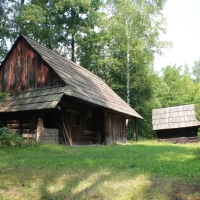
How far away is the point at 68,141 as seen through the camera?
523 inches

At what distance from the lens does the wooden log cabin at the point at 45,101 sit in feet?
39.3

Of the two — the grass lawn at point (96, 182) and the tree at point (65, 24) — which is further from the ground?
the tree at point (65, 24)

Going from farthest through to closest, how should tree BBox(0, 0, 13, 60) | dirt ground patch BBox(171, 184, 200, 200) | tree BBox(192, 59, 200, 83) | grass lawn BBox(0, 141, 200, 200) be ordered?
tree BBox(192, 59, 200, 83)
tree BBox(0, 0, 13, 60)
grass lawn BBox(0, 141, 200, 200)
dirt ground patch BBox(171, 184, 200, 200)

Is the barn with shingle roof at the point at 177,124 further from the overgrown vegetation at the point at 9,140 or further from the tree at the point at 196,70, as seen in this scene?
the tree at the point at 196,70

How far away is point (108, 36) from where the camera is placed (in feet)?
91.5

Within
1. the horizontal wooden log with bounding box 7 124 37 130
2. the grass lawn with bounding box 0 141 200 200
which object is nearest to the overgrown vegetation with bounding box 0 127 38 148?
the horizontal wooden log with bounding box 7 124 37 130

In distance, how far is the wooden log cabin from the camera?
1198cm

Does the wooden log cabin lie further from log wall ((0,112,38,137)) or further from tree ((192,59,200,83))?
tree ((192,59,200,83))

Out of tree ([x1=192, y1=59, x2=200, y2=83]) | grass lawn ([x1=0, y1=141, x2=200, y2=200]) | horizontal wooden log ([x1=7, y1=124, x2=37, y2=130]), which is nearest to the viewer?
grass lawn ([x1=0, y1=141, x2=200, y2=200])

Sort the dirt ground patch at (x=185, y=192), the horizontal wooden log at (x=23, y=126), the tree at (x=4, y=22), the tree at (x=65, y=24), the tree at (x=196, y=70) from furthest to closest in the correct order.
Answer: the tree at (x=196, y=70) < the tree at (x=65, y=24) < the tree at (x=4, y=22) < the horizontal wooden log at (x=23, y=126) < the dirt ground patch at (x=185, y=192)

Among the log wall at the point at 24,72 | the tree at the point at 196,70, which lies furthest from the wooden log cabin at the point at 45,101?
the tree at the point at 196,70

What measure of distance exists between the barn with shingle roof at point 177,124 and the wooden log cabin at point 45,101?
11018 millimetres

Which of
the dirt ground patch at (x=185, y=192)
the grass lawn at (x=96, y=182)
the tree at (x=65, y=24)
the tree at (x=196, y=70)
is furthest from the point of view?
the tree at (x=196, y=70)

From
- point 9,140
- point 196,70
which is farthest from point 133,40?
point 196,70
